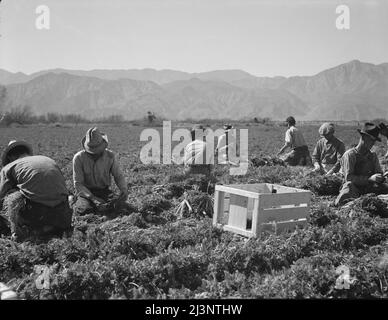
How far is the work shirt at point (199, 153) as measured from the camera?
8.76 metres

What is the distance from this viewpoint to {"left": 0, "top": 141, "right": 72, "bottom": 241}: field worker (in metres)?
5.96

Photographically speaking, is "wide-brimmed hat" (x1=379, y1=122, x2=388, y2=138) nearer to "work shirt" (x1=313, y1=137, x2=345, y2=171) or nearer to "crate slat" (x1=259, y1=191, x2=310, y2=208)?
"work shirt" (x1=313, y1=137, x2=345, y2=171)

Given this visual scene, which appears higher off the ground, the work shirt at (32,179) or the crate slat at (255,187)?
the work shirt at (32,179)

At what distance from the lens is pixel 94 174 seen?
24.9 ft

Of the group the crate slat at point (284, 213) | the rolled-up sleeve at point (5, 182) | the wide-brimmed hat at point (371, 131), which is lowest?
the crate slat at point (284, 213)

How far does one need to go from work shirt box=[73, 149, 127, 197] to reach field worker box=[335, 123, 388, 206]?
3.65 m

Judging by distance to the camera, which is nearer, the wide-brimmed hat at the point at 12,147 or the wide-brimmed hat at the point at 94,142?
the wide-brimmed hat at the point at 12,147

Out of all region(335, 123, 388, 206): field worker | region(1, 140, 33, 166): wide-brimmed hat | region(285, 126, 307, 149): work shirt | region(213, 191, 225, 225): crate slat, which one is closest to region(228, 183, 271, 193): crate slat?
region(213, 191, 225, 225): crate slat

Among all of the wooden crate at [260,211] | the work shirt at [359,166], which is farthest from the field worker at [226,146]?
the wooden crate at [260,211]

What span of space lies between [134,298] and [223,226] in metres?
2.31

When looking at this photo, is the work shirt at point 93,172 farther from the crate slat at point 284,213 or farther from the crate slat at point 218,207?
the crate slat at point 284,213

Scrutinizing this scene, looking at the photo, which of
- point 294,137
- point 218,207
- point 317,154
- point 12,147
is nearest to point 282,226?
point 218,207

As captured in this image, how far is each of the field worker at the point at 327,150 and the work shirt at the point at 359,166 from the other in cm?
223
